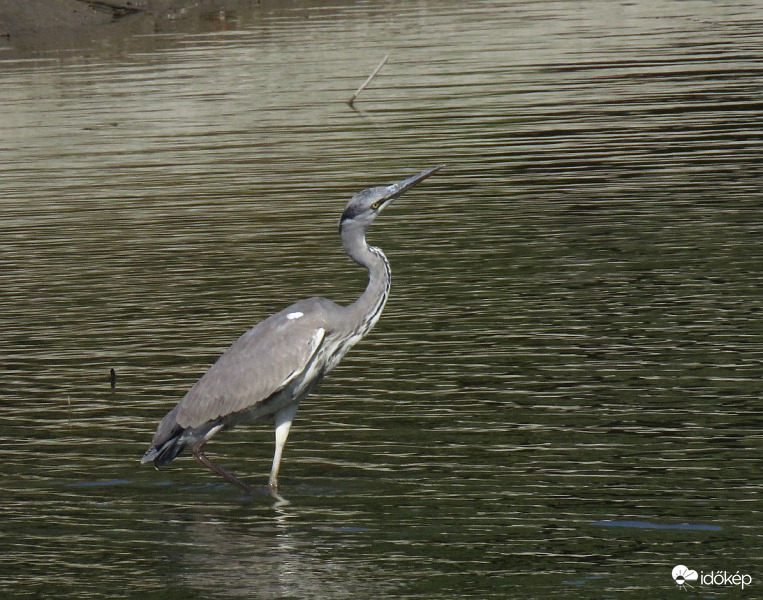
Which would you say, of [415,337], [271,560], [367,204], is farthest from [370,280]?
[415,337]

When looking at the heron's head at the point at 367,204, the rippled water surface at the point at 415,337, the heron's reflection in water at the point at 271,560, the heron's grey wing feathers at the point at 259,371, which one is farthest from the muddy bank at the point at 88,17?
the heron's reflection in water at the point at 271,560

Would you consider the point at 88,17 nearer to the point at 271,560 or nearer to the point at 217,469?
the point at 217,469

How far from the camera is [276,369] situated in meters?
10.1

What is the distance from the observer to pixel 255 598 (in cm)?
841

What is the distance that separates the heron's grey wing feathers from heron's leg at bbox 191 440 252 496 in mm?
249

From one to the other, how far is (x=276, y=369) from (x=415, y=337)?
430cm

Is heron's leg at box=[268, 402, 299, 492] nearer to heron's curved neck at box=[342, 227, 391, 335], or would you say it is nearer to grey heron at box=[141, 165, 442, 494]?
grey heron at box=[141, 165, 442, 494]

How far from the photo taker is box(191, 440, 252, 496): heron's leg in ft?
33.6

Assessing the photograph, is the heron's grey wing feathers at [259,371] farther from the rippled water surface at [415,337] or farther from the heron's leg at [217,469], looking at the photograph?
the rippled water surface at [415,337]

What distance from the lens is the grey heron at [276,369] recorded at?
401 inches

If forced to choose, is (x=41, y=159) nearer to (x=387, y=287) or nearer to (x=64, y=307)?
(x=64, y=307)

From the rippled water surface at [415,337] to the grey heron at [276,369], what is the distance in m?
0.37

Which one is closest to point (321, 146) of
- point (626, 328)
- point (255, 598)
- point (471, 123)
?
point (471, 123)

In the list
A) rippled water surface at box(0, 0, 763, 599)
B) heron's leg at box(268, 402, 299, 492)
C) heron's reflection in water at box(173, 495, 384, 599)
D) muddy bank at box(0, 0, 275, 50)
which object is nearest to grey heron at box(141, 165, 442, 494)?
heron's leg at box(268, 402, 299, 492)
